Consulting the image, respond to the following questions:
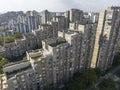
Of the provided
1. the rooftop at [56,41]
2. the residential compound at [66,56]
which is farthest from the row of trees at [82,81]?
the rooftop at [56,41]

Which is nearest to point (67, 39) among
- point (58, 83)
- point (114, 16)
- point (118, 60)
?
point (58, 83)

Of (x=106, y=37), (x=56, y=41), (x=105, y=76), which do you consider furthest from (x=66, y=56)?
(x=105, y=76)

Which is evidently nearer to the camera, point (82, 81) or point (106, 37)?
point (82, 81)

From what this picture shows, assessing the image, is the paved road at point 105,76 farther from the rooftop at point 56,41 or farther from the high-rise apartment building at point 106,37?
the rooftop at point 56,41

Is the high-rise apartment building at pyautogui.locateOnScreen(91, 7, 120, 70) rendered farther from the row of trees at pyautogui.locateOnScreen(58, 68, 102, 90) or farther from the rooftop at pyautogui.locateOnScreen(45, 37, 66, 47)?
the rooftop at pyautogui.locateOnScreen(45, 37, 66, 47)

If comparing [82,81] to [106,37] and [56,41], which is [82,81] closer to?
[56,41]

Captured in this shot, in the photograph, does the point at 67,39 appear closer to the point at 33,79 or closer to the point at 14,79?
the point at 33,79

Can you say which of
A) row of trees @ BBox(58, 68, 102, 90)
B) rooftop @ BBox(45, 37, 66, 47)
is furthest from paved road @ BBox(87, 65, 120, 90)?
rooftop @ BBox(45, 37, 66, 47)

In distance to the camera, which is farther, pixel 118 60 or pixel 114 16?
pixel 118 60
